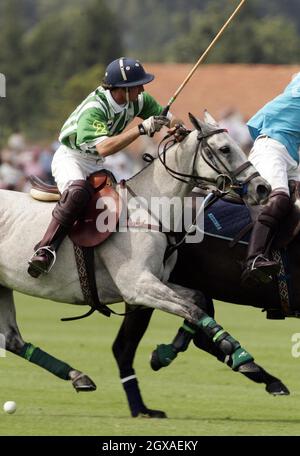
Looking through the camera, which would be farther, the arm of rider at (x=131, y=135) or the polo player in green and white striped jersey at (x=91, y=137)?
the polo player in green and white striped jersey at (x=91, y=137)

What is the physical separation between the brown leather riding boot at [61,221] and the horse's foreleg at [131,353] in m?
0.84

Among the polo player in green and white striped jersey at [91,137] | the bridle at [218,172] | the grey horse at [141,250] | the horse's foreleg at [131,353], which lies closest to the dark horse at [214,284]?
the horse's foreleg at [131,353]

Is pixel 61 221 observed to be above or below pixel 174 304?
above

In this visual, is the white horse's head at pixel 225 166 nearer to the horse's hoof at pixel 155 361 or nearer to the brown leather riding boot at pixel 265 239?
the brown leather riding boot at pixel 265 239

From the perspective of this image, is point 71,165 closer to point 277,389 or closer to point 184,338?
point 184,338

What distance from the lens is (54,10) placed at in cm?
13138

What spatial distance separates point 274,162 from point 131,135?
1195 millimetres

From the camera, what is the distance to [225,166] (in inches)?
371

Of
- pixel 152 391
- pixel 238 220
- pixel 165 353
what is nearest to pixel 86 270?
pixel 165 353

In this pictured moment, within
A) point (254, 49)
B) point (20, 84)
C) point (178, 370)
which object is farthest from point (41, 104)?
point (178, 370)

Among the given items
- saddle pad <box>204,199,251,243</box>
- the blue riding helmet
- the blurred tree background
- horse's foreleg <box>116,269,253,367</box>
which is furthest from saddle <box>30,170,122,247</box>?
the blurred tree background

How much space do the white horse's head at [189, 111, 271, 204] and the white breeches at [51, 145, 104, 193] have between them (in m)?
0.79

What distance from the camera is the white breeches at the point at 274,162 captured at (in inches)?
388

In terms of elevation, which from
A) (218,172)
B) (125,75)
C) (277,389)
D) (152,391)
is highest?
(125,75)
